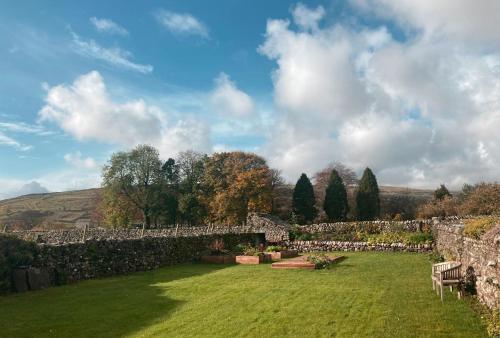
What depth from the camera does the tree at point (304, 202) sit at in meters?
50.3

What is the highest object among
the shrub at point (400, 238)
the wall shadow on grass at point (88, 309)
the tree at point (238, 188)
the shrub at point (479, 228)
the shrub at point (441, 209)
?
the tree at point (238, 188)

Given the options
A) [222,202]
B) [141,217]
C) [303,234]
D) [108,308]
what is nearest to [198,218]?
[222,202]

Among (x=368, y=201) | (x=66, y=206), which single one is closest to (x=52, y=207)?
(x=66, y=206)

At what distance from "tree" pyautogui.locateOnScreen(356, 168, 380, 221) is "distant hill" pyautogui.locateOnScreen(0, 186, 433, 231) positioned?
387 cm

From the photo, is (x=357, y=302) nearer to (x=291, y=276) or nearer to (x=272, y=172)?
(x=291, y=276)

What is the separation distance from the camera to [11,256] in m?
13.2

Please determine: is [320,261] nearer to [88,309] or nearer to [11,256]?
[88,309]

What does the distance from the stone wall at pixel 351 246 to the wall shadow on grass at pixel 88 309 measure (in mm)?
15325

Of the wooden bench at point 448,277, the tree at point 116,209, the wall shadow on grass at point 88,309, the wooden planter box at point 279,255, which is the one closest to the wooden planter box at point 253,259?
the wooden planter box at point 279,255

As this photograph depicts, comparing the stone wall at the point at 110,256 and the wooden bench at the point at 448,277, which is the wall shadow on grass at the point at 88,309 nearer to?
the stone wall at the point at 110,256

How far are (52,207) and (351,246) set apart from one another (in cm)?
6459

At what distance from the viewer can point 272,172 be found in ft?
184

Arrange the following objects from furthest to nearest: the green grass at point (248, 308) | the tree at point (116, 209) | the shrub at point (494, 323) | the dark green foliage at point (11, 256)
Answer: the tree at point (116, 209) → the dark green foliage at point (11, 256) → the green grass at point (248, 308) → the shrub at point (494, 323)

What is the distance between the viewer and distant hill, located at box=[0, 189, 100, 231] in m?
62.1
